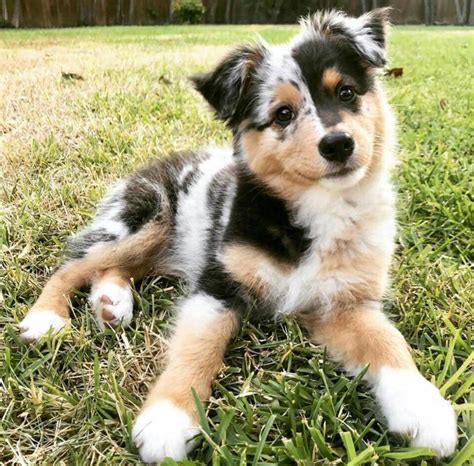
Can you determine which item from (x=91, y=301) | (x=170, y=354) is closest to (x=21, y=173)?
(x=91, y=301)

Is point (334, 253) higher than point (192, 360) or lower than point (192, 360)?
higher

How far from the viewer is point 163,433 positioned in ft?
5.86

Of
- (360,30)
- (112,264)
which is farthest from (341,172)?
(112,264)

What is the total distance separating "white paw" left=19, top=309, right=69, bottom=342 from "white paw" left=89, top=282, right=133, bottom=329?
0.15 meters

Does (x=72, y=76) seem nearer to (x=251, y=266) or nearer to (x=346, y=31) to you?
(x=346, y=31)

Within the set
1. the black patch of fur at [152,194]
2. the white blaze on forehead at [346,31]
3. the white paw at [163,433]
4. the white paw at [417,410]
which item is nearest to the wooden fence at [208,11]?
the white blaze on forehead at [346,31]

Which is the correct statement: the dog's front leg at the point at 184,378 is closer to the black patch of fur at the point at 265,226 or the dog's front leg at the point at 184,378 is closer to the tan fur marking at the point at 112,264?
the black patch of fur at the point at 265,226

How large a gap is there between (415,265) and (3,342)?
5.72ft

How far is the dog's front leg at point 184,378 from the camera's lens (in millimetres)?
1788

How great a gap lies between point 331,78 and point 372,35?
0.43 m

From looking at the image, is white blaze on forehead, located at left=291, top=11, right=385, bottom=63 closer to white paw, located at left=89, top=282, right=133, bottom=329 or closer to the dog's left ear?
the dog's left ear

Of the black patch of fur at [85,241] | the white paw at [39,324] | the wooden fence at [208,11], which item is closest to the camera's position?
the white paw at [39,324]

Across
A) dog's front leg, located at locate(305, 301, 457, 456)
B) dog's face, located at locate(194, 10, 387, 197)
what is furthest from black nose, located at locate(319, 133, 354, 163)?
dog's front leg, located at locate(305, 301, 457, 456)

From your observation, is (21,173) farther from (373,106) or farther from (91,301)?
(373,106)
